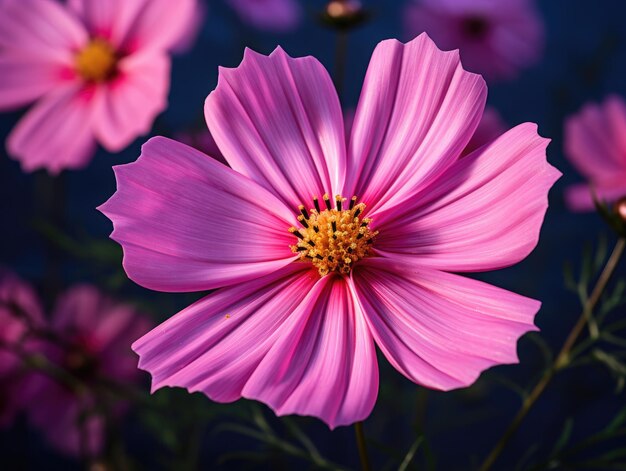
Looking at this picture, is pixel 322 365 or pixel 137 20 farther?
pixel 137 20

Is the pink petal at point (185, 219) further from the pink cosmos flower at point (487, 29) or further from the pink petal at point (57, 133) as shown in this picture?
the pink cosmos flower at point (487, 29)

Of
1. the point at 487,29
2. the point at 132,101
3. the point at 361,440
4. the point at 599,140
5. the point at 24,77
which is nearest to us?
the point at 361,440

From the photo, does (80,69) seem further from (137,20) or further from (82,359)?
(82,359)

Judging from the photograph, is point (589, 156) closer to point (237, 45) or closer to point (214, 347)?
point (237, 45)

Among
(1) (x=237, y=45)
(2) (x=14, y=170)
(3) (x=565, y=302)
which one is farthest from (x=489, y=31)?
(2) (x=14, y=170)

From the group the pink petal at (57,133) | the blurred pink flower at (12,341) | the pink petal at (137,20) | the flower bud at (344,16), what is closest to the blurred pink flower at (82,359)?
the blurred pink flower at (12,341)

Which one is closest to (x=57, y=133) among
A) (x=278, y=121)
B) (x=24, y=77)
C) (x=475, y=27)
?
(x=24, y=77)

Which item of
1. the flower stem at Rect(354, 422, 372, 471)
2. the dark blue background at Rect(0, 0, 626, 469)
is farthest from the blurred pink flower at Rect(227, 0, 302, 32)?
the flower stem at Rect(354, 422, 372, 471)
